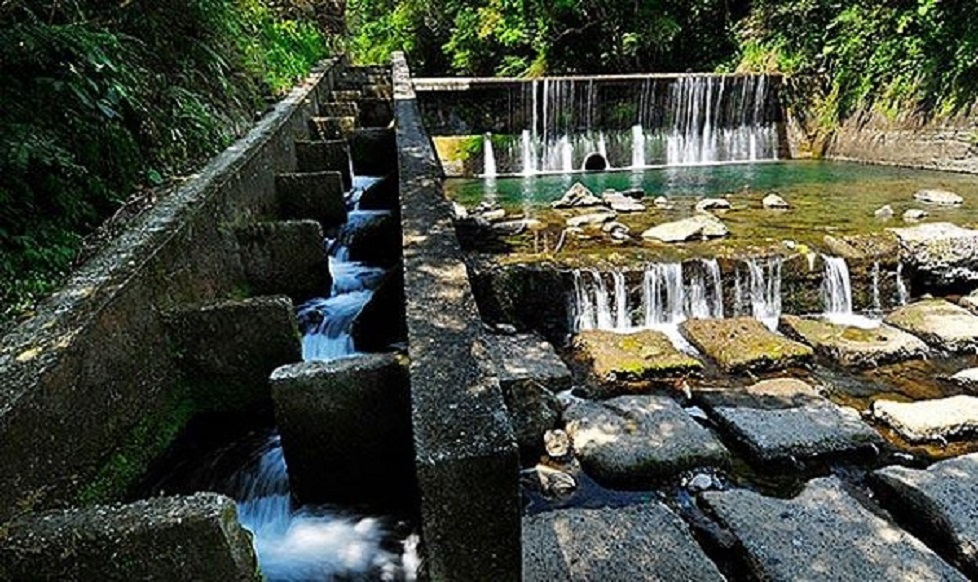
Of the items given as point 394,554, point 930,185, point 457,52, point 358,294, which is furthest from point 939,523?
point 457,52

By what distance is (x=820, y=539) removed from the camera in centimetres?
325

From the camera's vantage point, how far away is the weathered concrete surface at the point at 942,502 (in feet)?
10.5

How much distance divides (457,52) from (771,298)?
49.0 feet

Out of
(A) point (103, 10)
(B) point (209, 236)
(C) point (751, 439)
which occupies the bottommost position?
(C) point (751, 439)

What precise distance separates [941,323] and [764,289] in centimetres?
160

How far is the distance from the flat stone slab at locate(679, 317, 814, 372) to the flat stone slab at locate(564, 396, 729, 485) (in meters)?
1.14

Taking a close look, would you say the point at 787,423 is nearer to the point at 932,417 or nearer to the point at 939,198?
the point at 932,417

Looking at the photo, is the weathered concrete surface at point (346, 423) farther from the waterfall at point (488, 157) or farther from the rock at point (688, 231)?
the waterfall at point (488, 157)

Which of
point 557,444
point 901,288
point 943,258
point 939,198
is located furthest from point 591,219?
point 939,198

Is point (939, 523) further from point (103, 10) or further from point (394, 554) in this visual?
point (103, 10)

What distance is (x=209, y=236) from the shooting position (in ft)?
10.3

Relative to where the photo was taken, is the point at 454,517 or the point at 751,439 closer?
the point at 454,517

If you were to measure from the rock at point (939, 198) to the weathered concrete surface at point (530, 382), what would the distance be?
690 centimetres

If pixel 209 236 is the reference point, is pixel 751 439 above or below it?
below
